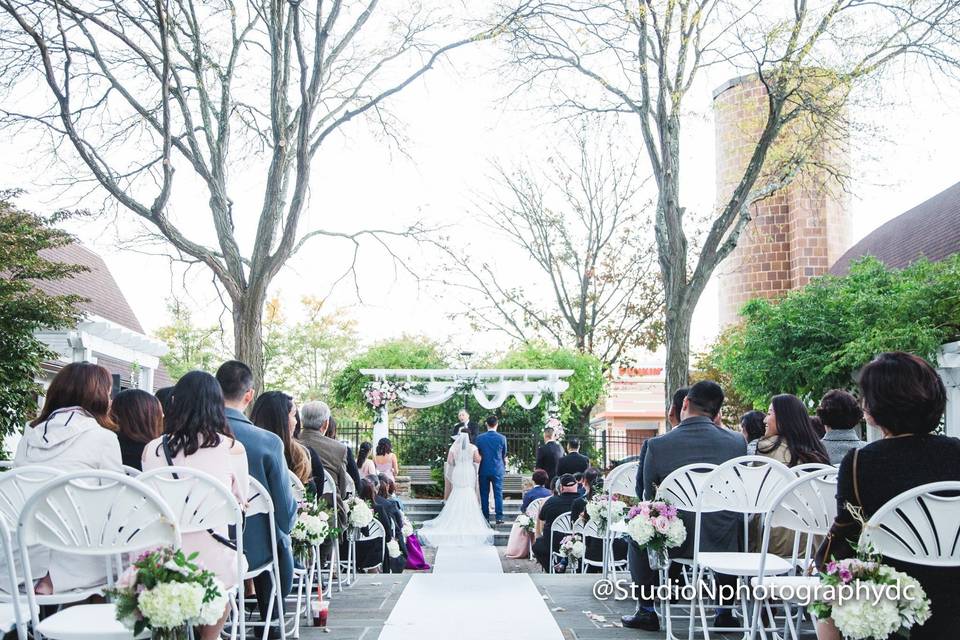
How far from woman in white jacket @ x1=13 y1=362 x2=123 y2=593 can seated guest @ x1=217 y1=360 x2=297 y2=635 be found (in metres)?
0.58

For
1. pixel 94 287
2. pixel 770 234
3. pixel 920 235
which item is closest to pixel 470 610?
pixel 920 235

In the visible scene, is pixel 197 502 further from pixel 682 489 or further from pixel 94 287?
pixel 94 287

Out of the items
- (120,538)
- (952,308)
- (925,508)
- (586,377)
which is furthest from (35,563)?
(586,377)

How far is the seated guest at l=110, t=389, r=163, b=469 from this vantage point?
14.6ft

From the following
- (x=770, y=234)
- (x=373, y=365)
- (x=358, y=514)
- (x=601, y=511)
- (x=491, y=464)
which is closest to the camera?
(x=358, y=514)

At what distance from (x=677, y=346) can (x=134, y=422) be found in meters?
7.84

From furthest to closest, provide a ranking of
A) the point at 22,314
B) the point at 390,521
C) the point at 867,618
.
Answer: the point at 22,314 < the point at 390,521 < the point at 867,618

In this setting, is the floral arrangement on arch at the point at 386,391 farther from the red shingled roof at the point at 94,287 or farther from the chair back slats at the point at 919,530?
the chair back slats at the point at 919,530

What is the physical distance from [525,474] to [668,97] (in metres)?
11.1

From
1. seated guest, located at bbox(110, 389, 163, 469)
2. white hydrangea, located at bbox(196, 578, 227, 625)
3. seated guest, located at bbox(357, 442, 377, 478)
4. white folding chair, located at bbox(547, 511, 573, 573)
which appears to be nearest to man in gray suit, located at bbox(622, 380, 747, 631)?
seated guest, located at bbox(110, 389, 163, 469)

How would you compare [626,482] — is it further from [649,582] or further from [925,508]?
[925,508]

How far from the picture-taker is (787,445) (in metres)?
5.11

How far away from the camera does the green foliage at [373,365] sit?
883 inches

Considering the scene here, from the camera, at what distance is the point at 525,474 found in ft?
67.1
